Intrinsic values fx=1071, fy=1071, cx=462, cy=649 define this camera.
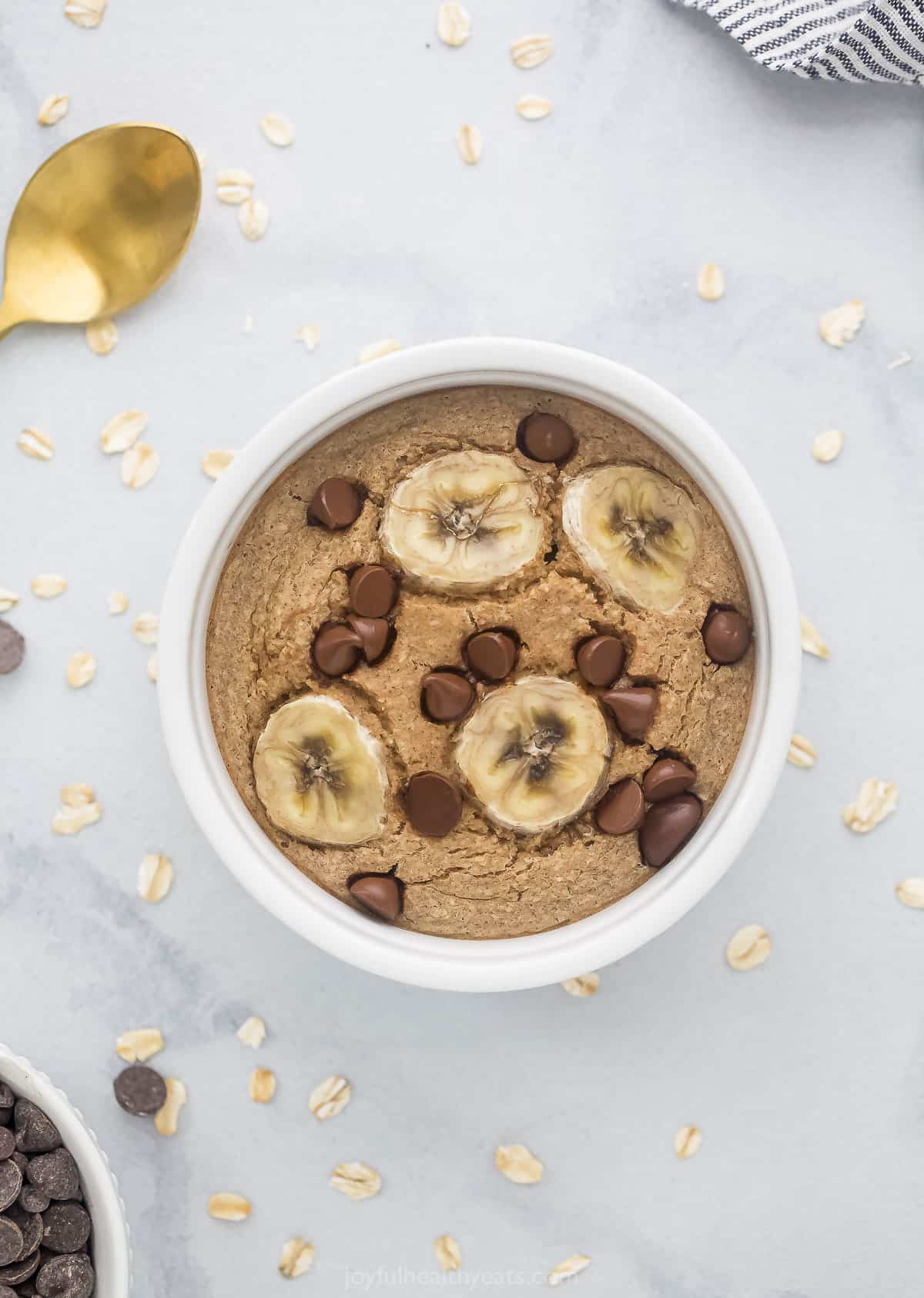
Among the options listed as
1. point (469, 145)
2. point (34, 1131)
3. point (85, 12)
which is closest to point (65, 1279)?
point (34, 1131)

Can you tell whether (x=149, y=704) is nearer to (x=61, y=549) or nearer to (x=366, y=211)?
(x=61, y=549)

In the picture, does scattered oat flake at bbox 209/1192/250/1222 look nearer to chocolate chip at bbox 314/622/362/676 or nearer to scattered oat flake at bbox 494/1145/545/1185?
scattered oat flake at bbox 494/1145/545/1185

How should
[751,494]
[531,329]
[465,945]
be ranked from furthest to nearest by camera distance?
1. [531,329]
2. [465,945]
3. [751,494]

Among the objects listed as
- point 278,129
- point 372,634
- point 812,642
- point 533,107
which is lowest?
point 372,634

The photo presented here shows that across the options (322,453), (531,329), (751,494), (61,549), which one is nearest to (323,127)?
(531,329)

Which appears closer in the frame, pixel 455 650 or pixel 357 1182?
pixel 455 650

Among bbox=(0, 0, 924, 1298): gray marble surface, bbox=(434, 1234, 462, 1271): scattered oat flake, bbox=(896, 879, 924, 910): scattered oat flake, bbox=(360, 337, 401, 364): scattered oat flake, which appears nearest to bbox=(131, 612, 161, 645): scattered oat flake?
bbox=(0, 0, 924, 1298): gray marble surface

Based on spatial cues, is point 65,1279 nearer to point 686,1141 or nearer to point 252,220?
point 686,1141

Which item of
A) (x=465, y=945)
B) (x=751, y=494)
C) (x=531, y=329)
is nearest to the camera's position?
(x=751, y=494)
